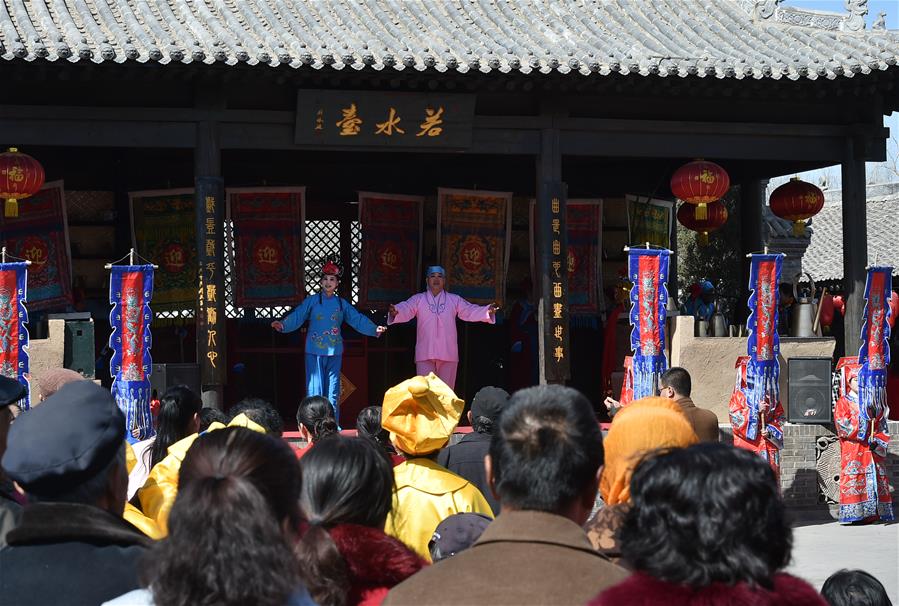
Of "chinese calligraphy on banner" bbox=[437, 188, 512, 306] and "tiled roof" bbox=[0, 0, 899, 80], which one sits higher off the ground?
"tiled roof" bbox=[0, 0, 899, 80]

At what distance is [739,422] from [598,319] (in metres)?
3.12

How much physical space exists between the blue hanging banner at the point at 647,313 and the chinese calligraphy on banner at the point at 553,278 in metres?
0.62

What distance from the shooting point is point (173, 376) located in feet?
30.3

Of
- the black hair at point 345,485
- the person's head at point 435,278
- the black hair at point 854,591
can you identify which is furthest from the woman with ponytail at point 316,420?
the person's head at point 435,278

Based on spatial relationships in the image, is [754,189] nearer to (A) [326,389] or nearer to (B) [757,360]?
(B) [757,360]

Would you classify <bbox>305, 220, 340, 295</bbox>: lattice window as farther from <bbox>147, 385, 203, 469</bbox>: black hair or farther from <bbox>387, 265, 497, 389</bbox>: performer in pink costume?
Answer: <bbox>147, 385, 203, 469</bbox>: black hair

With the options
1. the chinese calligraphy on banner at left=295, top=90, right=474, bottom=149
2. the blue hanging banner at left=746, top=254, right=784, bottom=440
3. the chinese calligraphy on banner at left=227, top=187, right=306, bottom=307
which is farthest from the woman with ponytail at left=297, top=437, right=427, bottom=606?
the chinese calligraphy on banner at left=227, top=187, right=306, bottom=307

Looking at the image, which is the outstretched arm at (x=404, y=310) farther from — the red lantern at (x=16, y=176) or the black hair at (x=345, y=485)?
the black hair at (x=345, y=485)

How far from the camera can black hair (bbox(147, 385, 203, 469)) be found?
503 centimetres

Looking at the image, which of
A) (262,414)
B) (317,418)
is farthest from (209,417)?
(317,418)

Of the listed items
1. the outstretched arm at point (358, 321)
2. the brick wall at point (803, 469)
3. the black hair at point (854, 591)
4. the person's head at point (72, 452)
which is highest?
the outstretched arm at point (358, 321)

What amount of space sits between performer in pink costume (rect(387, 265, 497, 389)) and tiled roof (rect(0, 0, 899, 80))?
2346mm

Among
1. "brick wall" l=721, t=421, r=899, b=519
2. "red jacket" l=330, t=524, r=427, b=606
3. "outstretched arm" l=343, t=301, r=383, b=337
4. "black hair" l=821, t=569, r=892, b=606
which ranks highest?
"outstretched arm" l=343, t=301, r=383, b=337

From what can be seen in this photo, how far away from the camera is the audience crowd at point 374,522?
6.63 feet
